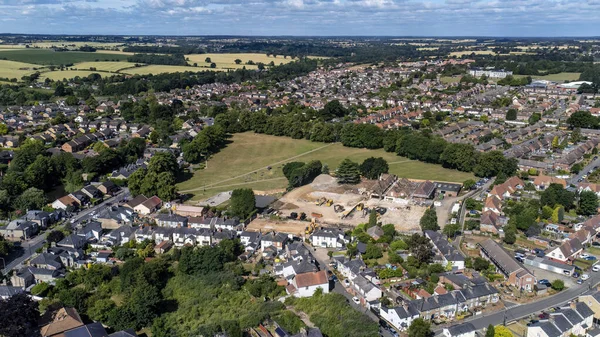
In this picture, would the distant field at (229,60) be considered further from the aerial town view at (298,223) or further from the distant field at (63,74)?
the aerial town view at (298,223)

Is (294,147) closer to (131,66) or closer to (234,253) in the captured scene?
(234,253)

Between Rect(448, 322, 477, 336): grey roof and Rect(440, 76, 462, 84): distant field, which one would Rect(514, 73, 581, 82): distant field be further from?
Rect(448, 322, 477, 336): grey roof

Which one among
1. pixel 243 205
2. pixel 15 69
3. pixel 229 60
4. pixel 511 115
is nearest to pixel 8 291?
pixel 243 205

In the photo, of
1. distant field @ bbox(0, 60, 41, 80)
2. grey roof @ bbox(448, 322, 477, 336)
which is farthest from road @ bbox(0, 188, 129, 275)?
distant field @ bbox(0, 60, 41, 80)

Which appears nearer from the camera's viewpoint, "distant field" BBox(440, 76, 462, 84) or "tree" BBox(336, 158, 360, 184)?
"tree" BBox(336, 158, 360, 184)

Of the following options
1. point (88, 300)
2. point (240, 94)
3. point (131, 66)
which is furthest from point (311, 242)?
point (131, 66)

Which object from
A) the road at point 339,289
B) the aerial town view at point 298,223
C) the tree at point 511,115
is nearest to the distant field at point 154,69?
the aerial town view at point 298,223
